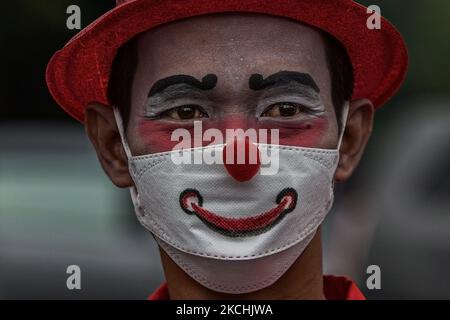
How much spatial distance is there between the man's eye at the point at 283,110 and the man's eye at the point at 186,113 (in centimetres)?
24

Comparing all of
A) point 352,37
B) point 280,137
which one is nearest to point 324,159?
point 280,137

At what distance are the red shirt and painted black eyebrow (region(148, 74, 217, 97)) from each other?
3.06ft

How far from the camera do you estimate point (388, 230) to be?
576cm

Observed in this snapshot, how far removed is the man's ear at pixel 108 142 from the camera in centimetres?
347

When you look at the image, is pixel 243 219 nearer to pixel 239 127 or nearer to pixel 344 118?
pixel 239 127

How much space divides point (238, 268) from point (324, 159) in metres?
0.54

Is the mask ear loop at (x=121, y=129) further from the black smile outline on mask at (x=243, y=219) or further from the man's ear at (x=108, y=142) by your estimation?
the black smile outline on mask at (x=243, y=219)

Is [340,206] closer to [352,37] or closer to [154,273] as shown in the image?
[154,273]

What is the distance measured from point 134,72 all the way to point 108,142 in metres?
0.37

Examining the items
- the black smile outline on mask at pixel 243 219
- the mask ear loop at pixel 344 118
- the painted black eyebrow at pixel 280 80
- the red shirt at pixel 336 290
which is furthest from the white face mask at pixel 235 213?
the red shirt at pixel 336 290

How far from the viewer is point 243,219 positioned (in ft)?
10.2

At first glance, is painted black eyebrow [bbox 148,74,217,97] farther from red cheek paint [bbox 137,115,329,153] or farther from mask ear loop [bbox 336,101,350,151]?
mask ear loop [bbox 336,101,350,151]

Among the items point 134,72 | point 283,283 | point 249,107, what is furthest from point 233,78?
point 283,283

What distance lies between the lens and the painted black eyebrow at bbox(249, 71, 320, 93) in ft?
10.2
